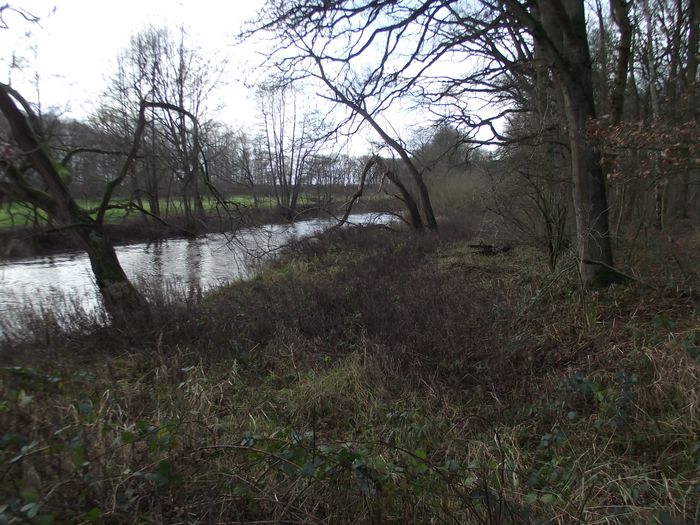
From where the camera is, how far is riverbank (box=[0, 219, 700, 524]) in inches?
91.0

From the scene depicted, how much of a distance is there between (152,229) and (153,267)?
8.46m

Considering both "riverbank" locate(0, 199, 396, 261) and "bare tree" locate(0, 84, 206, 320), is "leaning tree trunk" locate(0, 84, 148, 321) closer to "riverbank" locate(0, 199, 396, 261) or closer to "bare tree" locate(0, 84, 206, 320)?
"bare tree" locate(0, 84, 206, 320)

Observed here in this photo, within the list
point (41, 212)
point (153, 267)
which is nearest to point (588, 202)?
point (41, 212)

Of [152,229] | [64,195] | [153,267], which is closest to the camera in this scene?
[64,195]

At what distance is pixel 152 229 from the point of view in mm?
23109

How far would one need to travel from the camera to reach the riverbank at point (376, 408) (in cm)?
231

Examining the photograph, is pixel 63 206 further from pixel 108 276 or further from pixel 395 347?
pixel 395 347

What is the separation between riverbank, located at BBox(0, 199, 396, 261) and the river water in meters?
0.35

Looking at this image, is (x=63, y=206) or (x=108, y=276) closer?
(x=63, y=206)

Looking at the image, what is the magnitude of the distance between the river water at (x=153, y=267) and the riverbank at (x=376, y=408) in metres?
2.28

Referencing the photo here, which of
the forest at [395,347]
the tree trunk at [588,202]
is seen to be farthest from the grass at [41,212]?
the tree trunk at [588,202]

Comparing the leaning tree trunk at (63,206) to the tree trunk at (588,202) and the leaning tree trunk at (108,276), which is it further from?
the tree trunk at (588,202)

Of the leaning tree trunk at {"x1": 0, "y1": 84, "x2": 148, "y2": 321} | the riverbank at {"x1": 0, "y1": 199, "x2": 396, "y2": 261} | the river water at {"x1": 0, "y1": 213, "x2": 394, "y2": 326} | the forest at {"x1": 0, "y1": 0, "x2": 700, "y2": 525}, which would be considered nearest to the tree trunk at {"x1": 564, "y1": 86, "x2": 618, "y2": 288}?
the forest at {"x1": 0, "y1": 0, "x2": 700, "y2": 525}

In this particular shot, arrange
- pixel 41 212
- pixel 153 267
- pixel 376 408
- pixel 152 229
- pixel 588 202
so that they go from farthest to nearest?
pixel 152 229, pixel 153 267, pixel 41 212, pixel 588 202, pixel 376 408
